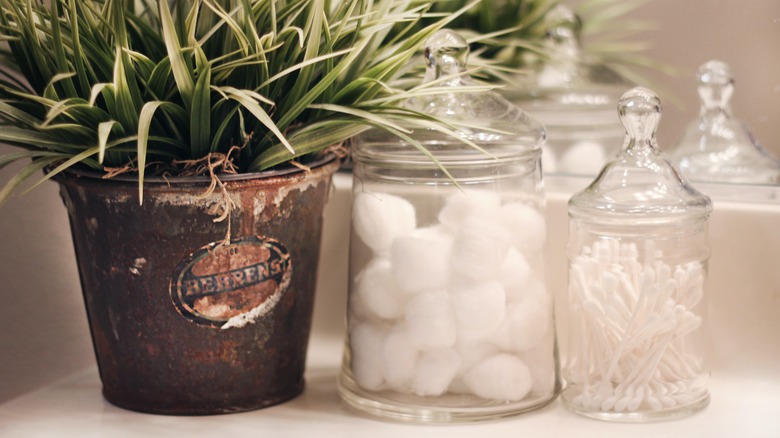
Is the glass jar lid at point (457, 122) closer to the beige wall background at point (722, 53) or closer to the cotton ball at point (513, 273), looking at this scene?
the cotton ball at point (513, 273)

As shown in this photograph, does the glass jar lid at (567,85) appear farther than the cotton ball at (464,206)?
Yes

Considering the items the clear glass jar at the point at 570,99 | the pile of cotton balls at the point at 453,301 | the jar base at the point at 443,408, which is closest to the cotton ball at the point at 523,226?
the pile of cotton balls at the point at 453,301

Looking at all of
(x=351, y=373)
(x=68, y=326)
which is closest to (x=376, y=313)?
(x=351, y=373)

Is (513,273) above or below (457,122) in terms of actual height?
below

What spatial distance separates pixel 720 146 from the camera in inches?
31.4

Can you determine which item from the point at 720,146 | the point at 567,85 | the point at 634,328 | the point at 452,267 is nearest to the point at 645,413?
the point at 634,328

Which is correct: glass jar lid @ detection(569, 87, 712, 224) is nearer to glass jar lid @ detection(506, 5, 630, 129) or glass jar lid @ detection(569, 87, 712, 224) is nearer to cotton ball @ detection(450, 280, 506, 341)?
cotton ball @ detection(450, 280, 506, 341)

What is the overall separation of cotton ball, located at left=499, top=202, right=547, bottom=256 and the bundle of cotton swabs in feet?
0.11

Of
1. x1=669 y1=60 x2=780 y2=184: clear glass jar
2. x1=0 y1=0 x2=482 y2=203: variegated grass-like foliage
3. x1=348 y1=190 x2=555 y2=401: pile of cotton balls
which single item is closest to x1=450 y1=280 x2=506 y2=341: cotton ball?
x1=348 y1=190 x2=555 y2=401: pile of cotton balls

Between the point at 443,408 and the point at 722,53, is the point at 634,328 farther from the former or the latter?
the point at 722,53

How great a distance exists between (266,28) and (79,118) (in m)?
0.14

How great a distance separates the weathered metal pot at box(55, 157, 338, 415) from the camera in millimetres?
613

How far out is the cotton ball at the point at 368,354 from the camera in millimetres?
656

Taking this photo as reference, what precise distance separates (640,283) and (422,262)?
144 millimetres
